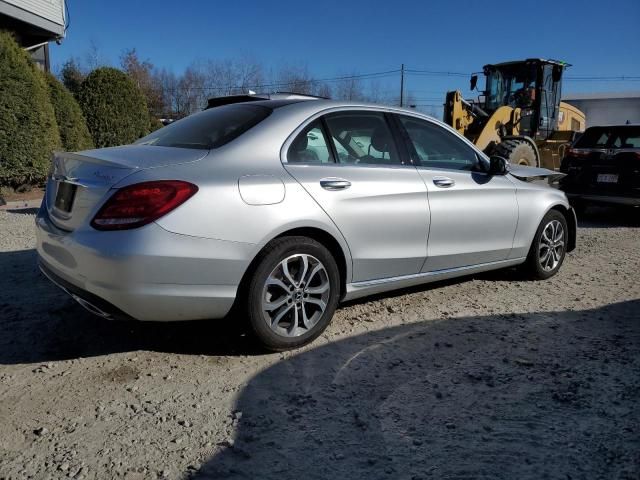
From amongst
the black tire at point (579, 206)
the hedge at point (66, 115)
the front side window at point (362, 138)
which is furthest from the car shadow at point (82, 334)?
the hedge at point (66, 115)

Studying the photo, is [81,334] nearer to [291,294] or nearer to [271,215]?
[291,294]

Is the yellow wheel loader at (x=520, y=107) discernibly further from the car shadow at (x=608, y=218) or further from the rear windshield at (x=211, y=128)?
the rear windshield at (x=211, y=128)

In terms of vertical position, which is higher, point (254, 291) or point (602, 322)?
point (254, 291)

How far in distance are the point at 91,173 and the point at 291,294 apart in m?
1.35

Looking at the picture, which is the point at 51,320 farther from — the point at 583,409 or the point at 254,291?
the point at 583,409

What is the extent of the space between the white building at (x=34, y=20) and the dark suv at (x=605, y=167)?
42.6 feet

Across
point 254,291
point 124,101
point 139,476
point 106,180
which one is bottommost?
point 139,476

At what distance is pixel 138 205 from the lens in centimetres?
290

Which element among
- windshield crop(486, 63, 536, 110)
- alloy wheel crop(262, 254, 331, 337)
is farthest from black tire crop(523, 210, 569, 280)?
windshield crop(486, 63, 536, 110)

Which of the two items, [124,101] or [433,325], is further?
[124,101]

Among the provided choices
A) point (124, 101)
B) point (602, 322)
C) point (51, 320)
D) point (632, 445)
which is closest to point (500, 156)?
point (602, 322)

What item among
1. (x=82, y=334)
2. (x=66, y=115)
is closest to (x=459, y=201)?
(x=82, y=334)

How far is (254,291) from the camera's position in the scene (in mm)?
3217

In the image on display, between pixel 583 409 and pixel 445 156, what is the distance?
7.45ft
